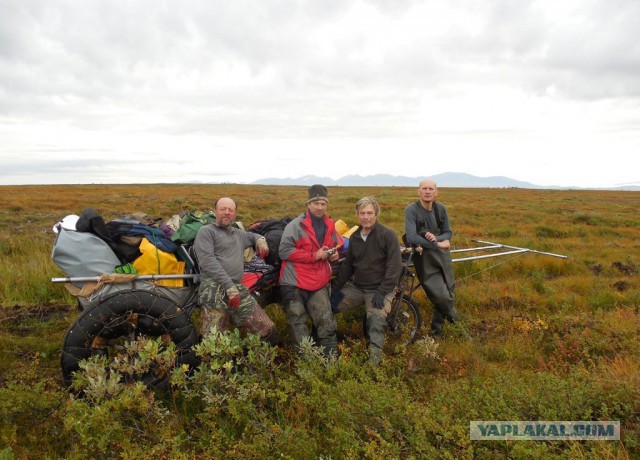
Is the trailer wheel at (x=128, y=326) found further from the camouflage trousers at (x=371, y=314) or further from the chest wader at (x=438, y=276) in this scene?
the chest wader at (x=438, y=276)

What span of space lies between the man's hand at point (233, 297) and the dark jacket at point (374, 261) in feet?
5.18

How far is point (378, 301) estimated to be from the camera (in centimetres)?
506

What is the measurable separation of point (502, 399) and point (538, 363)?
2009 millimetres

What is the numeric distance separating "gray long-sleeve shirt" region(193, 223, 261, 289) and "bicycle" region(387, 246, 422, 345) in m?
2.46

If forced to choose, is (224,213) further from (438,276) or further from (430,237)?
(438,276)

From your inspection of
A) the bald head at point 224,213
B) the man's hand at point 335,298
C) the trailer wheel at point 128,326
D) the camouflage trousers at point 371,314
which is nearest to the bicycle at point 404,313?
the camouflage trousers at point 371,314

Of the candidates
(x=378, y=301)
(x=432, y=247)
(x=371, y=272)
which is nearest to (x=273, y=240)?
(x=371, y=272)

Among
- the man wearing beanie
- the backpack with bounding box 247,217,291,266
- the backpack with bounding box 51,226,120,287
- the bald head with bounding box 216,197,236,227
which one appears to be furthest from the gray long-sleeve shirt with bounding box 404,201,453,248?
the backpack with bounding box 51,226,120,287

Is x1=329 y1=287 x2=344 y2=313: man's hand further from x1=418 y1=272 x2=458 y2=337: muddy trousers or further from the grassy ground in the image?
x1=418 y1=272 x2=458 y2=337: muddy trousers

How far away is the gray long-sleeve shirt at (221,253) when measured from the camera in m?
4.53

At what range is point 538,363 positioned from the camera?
5.09 m

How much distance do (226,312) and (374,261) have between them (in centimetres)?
216

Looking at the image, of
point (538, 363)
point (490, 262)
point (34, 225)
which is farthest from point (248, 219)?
point (538, 363)

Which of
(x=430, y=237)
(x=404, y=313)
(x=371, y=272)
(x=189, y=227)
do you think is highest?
(x=189, y=227)
